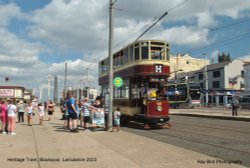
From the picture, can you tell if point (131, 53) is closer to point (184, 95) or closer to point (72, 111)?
point (72, 111)

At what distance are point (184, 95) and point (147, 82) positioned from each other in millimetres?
34966

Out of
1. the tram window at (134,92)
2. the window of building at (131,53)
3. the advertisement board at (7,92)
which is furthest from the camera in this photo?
the advertisement board at (7,92)

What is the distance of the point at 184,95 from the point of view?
54.4m

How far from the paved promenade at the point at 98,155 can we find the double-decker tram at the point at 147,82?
18.8 ft

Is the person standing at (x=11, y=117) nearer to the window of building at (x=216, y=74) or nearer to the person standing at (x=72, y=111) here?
the person standing at (x=72, y=111)

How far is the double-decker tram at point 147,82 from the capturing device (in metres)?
19.7

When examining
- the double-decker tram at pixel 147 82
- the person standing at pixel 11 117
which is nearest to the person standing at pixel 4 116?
the person standing at pixel 11 117

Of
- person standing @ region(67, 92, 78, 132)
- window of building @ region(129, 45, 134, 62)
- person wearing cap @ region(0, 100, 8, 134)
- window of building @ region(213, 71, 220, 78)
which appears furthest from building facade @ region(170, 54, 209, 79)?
person wearing cap @ region(0, 100, 8, 134)

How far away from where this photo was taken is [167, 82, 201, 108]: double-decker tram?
54.0 m

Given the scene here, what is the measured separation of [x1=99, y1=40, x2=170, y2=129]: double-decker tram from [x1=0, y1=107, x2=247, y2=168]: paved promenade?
574cm

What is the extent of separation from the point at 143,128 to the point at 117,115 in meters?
2.29

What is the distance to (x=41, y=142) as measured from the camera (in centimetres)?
1357

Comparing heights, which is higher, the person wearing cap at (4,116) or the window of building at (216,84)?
the window of building at (216,84)

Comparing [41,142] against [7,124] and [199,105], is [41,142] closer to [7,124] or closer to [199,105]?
[7,124]
